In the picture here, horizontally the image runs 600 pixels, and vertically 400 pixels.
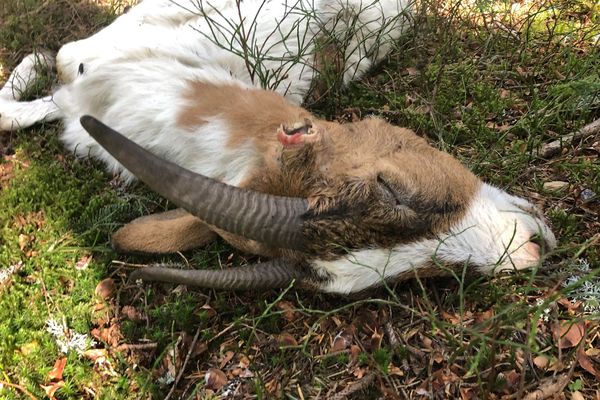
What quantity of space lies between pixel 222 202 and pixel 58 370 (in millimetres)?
1762

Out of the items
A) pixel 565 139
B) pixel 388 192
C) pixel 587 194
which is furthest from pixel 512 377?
pixel 565 139

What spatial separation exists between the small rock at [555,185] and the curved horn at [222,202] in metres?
2.19

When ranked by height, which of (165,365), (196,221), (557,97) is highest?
(557,97)

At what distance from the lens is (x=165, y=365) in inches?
148

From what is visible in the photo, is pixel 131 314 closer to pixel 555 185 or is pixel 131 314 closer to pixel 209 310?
pixel 209 310

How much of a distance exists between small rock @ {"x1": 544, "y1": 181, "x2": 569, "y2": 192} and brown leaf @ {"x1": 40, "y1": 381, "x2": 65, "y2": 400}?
12.0 ft

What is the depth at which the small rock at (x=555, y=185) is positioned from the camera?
4293 millimetres

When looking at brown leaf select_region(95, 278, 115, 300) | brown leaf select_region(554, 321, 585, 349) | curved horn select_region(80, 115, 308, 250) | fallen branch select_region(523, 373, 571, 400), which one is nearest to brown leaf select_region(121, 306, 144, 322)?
brown leaf select_region(95, 278, 115, 300)

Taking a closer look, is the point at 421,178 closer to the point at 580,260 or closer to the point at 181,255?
the point at 580,260

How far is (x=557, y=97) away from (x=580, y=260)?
1.52 meters

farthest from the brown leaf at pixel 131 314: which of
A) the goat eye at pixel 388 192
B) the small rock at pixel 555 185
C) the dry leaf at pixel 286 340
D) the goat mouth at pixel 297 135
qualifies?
the small rock at pixel 555 185

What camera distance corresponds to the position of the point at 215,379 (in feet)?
11.9

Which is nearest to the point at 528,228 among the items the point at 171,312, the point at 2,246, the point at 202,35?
the point at 171,312

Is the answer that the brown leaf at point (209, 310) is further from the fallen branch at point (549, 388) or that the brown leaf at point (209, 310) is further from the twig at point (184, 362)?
the fallen branch at point (549, 388)
